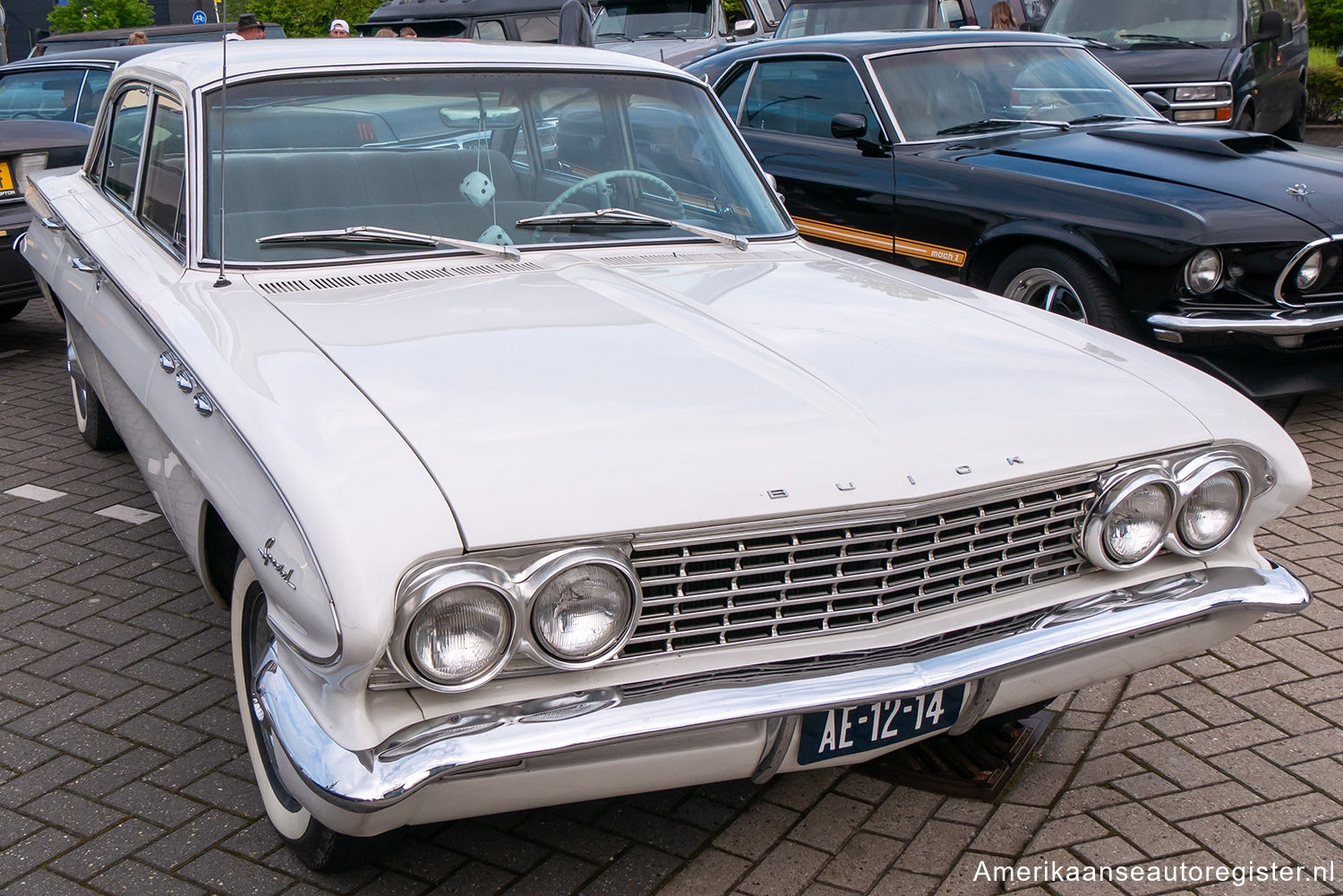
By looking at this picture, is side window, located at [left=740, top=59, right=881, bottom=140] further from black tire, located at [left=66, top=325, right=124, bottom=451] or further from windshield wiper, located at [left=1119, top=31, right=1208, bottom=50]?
windshield wiper, located at [left=1119, top=31, right=1208, bottom=50]

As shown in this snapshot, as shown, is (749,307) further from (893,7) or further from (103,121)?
(893,7)

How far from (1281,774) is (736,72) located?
5.37 metres

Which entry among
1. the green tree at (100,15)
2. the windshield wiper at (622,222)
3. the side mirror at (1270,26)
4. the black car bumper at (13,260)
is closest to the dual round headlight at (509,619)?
the windshield wiper at (622,222)

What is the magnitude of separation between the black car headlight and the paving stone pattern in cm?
168

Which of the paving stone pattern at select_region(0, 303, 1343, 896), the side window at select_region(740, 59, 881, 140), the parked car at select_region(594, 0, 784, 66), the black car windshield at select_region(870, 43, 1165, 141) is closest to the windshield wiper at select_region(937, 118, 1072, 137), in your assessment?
the black car windshield at select_region(870, 43, 1165, 141)

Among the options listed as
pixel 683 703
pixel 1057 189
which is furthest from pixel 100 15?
pixel 683 703

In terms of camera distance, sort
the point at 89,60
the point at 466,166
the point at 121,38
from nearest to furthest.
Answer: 1. the point at 466,166
2. the point at 89,60
3. the point at 121,38

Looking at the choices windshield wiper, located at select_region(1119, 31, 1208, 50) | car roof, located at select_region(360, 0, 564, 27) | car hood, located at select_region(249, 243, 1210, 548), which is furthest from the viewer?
car roof, located at select_region(360, 0, 564, 27)

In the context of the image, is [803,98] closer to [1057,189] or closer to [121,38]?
[1057,189]

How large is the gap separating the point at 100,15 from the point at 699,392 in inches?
976

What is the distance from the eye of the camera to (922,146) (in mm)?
6070

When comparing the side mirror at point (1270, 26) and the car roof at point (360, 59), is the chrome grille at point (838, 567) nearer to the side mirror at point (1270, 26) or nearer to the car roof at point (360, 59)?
the car roof at point (360, 59)

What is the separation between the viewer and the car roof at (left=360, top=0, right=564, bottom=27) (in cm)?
1459

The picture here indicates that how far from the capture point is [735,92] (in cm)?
726
